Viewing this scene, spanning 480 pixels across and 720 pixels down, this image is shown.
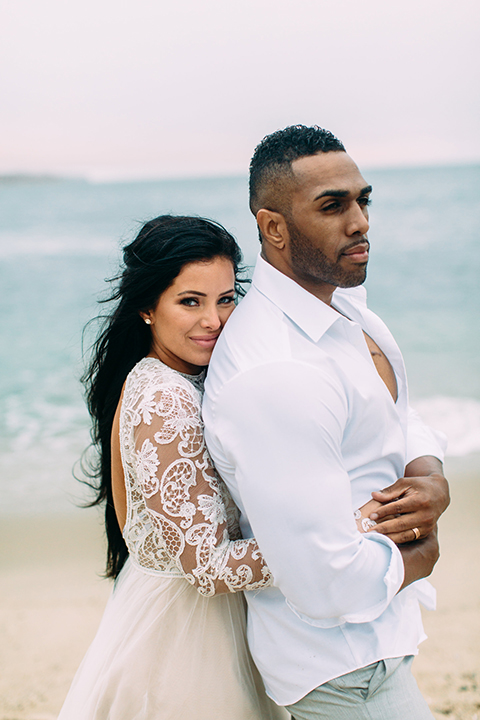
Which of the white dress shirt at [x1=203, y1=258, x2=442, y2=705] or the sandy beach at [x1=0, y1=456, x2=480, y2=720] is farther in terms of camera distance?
the sandy beach at [x1=0, y1=456, x2=480, y2=720]

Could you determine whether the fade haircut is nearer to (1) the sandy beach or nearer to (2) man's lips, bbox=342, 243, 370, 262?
(2) man's lips, bbox=342, 243, 370, 262

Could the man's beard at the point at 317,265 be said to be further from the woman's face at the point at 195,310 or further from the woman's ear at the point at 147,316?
the woman's ear at the point at 147,316

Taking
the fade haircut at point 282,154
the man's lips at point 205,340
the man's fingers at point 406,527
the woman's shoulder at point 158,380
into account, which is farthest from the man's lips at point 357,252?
the man's fingers at point 406,527

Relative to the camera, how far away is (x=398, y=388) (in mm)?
2352

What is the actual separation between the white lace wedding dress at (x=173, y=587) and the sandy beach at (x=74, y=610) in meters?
1.63

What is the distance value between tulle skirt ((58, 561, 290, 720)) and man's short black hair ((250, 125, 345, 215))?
53.2 inches

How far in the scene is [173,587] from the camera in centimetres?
215

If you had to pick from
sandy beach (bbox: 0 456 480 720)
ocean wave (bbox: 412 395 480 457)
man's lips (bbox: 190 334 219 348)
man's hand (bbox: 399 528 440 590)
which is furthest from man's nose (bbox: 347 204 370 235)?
ocean wave (bbox: 412 395 480 457)

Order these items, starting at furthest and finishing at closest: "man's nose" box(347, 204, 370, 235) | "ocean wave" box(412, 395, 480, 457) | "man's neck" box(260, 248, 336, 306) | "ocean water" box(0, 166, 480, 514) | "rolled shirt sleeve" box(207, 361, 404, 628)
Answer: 1. "ocean water" box(0, 166, 480, 514)
2. "ocean wave" box(412, 395, 480, 457)
3. "man's neck" box(260, 248, 336, 306)
4. "man's nose" box(347, 204, 370, 235)
5. "rolled shirt sleeve" box(207, 361, 404, 628)

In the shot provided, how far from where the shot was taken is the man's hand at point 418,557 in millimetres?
1839

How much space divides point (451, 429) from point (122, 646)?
6.41m

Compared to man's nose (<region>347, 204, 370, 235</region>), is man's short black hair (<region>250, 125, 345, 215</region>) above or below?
above

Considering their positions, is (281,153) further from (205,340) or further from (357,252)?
(205,340)

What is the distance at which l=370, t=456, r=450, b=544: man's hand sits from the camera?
6.07ft
